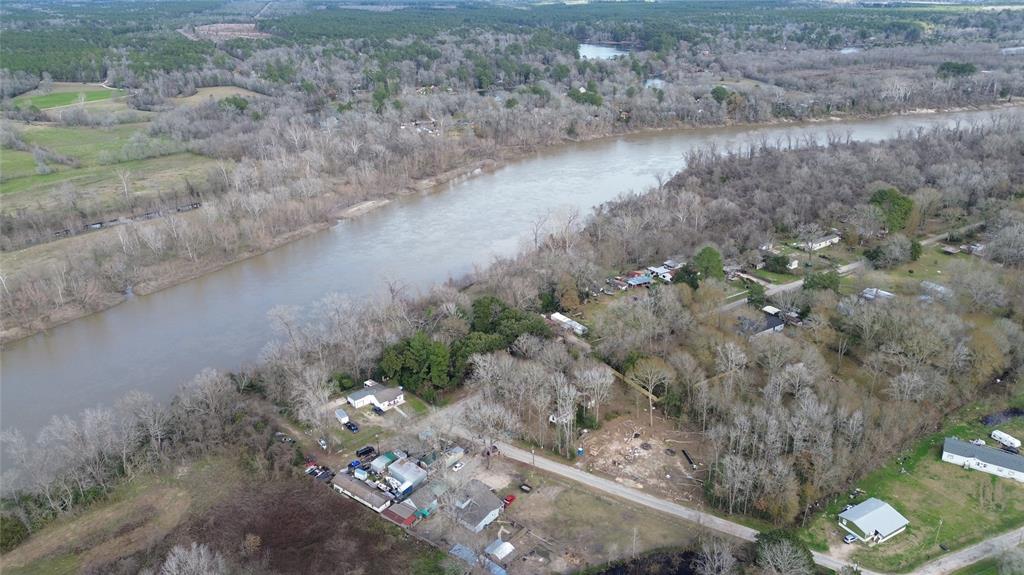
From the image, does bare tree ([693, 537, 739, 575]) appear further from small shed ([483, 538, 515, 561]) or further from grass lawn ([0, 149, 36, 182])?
grass lawn ([0, 149, 36, 182])

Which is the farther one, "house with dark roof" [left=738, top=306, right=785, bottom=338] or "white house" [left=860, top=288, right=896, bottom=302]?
"white house" [left=860, top=288, right=896, bottom=302]

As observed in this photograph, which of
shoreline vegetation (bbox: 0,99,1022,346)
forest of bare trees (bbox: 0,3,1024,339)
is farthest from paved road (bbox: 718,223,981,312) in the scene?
shoreline vegetation (bbox: 0,99,1022,346)

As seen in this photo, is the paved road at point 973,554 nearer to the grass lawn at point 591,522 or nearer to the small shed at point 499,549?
the grass lawn at point 591,522

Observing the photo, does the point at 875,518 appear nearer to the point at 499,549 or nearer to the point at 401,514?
the point at 499,549

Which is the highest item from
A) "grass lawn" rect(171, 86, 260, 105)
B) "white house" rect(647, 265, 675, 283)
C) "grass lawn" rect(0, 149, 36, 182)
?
"grass lawn" rect(171, 86, 260, 105)

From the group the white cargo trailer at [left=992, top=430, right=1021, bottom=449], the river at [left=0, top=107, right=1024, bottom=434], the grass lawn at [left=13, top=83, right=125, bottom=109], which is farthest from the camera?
the grass lawn at [left=13, top=83, right=125, bottom=109]

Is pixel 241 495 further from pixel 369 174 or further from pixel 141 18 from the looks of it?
pixel 141 18

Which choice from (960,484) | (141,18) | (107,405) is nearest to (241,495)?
(107,405)
